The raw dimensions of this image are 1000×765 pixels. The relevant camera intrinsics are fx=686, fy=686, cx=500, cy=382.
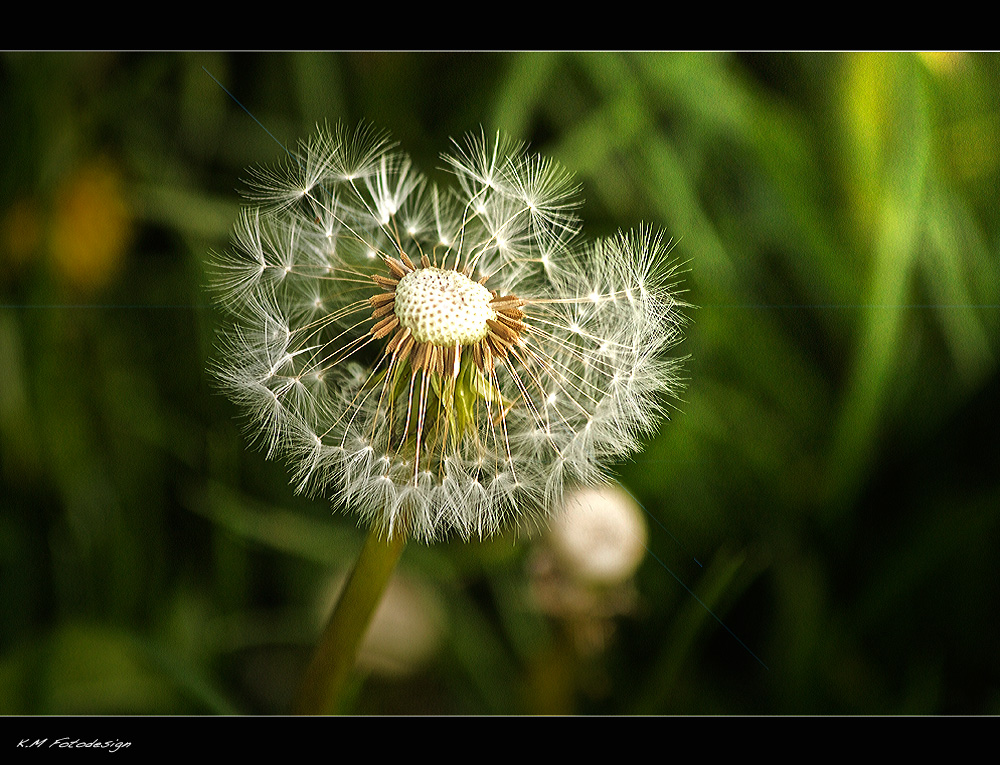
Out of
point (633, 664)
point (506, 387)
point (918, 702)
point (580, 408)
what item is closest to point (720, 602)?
point (633, 664)

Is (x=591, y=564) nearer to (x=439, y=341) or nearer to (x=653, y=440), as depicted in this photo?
(x=653, y=440)

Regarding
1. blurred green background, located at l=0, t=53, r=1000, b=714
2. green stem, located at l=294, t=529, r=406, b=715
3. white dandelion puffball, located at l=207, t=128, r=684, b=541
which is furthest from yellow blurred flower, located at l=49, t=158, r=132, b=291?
green stem, located at l=294, t=529, r=406, b=715

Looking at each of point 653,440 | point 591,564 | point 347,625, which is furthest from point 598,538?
point 347,625

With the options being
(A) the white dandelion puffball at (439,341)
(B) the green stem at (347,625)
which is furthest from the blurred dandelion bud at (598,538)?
(B) the green stem at (347,625)
